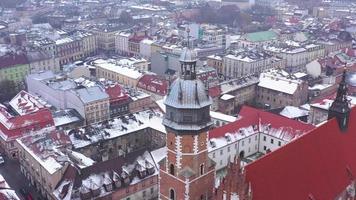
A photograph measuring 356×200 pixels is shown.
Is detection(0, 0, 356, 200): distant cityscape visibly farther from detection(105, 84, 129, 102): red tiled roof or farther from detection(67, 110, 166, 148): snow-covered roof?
detection(105, 84, 129, 102): red tiled roof

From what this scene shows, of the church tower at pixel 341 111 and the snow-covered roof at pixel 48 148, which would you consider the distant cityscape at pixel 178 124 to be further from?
the snow-covered roof at pixel 48 148

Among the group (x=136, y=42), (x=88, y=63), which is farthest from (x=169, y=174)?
(x=136, y=42)

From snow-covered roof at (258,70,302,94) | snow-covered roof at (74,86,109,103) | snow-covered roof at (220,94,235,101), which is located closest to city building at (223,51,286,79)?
snow-covered roof at (258,70,302,94)

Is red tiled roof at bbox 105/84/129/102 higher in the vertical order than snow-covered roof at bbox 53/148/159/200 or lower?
higher

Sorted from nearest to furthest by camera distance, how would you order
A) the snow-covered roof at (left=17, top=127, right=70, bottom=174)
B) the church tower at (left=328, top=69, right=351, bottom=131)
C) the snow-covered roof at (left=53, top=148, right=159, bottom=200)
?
the church tower at (left=328, top=69, right=351, bottom=131) → the snow-covered roof at (left=53, top=148, right=159, bottom=200) → the snow-covered roof at (left=17, top=127, right=70, bottom=174)

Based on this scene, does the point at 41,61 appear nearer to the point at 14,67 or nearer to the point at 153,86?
the point at 14,67

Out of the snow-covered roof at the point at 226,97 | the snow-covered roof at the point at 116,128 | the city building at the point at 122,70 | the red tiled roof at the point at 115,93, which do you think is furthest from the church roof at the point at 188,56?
the city building at the point at 122,70

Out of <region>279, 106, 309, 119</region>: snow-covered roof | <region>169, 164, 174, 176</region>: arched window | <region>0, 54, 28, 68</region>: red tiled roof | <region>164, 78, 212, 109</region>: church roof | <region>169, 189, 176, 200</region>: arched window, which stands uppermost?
<region>164, 78, 212, 109</region>: church roof
